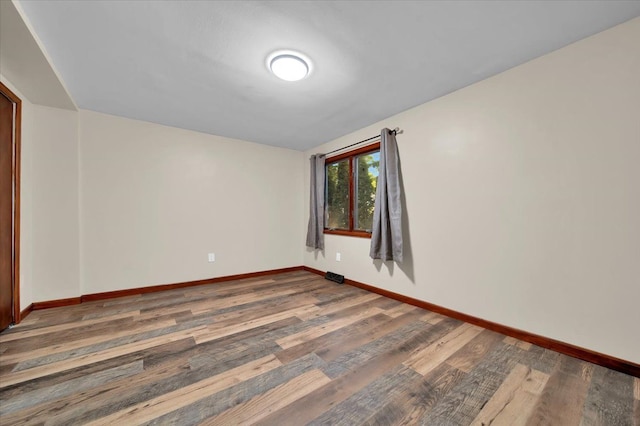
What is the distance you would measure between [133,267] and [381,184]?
324cm

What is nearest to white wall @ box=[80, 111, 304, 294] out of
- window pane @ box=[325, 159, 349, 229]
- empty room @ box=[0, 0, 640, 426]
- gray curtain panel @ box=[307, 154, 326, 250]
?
empty room @ box=[0, 0, 640, 426]

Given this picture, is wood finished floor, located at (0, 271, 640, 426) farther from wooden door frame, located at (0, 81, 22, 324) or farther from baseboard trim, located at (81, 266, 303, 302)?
baseboard trim, located at (81, 266, 303, 302)

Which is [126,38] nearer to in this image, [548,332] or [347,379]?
[347,379]

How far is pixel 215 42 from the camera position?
1.66 meters

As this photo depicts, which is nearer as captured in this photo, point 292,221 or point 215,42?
point 215,42

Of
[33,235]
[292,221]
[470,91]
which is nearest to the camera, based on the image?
[470,91]

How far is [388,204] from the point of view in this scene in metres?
2.81

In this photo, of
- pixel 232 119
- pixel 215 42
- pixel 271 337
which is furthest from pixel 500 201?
pixel 232 119

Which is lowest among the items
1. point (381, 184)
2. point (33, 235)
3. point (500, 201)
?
point (33, 235)

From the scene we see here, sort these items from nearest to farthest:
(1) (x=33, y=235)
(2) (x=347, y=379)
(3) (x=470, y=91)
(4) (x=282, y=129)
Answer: (2) (x=347, y=379) < (3) (x=470, y=91) < (1) (x=33, y=235) < (4) (x=282, y=129)

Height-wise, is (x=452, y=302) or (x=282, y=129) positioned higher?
(x=282, y=129)

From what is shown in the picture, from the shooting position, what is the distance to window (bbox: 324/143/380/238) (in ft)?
10.9

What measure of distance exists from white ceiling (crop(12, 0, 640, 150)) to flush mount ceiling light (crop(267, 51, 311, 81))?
6 centimetres

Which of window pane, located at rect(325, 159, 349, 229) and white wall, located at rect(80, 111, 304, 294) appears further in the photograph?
window pane, located at rect(325, 159, 349, 229)
